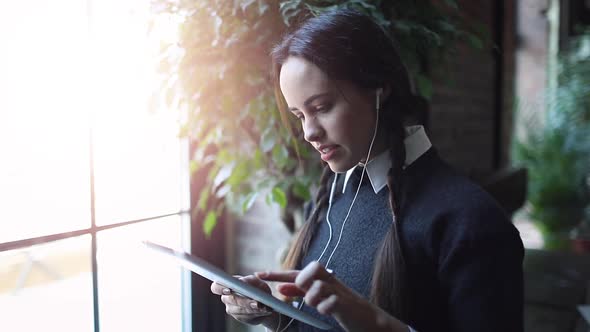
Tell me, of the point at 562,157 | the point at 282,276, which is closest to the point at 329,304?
the point at 282,276

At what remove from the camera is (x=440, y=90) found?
2.20m

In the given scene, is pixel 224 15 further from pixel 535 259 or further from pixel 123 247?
pixel 535 259

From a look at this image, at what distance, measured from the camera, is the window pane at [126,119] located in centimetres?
121

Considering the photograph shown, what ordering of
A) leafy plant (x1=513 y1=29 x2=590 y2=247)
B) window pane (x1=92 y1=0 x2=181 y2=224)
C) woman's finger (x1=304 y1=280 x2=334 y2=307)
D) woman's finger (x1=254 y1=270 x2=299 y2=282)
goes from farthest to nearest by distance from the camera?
1. leafy plant (x1=513 y1=29 x2=590 y2=247)
2. window pane (x1=92 y1=0 x2=181 y2=224)
3. woman's finger (x1=254 y1=270 x2=299 y2=282)
4. woman's finger (x1=304 y1=280 x2=334 y2=307)

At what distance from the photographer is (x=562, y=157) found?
3479 millimetres

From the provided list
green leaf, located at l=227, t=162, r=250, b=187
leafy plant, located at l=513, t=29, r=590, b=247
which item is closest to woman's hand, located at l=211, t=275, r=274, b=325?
green leaf, located at l=227, t=162, r=250, b=187

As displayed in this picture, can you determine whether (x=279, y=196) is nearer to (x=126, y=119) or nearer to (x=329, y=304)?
(x=126, y=119)

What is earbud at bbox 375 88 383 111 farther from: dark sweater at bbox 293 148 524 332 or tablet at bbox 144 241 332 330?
tablet at bbox 144 241 332 330

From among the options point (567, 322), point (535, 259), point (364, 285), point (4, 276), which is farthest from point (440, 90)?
point (4, 276)

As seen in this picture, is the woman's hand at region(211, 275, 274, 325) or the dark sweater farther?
the woman's hand at region(211, 275, 274, 325)

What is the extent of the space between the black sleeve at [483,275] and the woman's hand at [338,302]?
13 centimetres

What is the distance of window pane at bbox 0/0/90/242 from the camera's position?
1050mm

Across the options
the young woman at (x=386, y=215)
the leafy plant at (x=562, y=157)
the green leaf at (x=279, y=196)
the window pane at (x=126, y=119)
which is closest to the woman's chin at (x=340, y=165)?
the young woman at (x=386, y=215)

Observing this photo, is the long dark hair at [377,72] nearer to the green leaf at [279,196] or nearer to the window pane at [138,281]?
the green leaf at [279,196]
